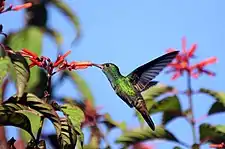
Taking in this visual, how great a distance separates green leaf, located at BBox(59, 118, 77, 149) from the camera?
80.2 inches

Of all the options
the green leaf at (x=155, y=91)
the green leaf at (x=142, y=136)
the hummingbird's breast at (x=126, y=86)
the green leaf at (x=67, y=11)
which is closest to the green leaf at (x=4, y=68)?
the hummingbird's breast at (x=126, y=86)

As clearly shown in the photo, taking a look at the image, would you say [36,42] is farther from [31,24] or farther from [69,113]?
[69,113]

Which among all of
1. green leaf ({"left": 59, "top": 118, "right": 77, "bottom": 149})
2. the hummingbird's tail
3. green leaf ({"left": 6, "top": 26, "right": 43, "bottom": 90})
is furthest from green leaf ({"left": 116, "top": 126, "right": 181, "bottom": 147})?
green leaf ({"left": 6, "top": 26, "right": 43, "bottom": 90})

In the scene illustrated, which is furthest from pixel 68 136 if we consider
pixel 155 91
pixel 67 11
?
pixel 67 11

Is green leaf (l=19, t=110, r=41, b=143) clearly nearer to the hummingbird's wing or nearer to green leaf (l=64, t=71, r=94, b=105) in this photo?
the hummingbird's wing

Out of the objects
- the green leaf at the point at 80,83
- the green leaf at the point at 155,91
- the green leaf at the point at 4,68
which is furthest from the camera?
the green leaf at the point at 80,83

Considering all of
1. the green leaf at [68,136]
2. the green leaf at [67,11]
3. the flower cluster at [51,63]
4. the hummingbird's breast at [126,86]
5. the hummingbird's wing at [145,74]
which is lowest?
the green leaf at [68,136]

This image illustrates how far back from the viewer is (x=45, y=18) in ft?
35.7

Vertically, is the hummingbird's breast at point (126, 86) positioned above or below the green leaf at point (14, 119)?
above

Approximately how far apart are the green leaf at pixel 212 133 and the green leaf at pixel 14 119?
156 cm

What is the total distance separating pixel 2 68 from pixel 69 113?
0.98ft

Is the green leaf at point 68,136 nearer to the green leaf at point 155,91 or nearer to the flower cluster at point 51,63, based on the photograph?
the flower cluster at point 51,63

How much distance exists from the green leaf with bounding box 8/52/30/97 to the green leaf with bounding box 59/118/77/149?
17cm

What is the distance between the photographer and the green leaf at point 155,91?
3.87 metres
